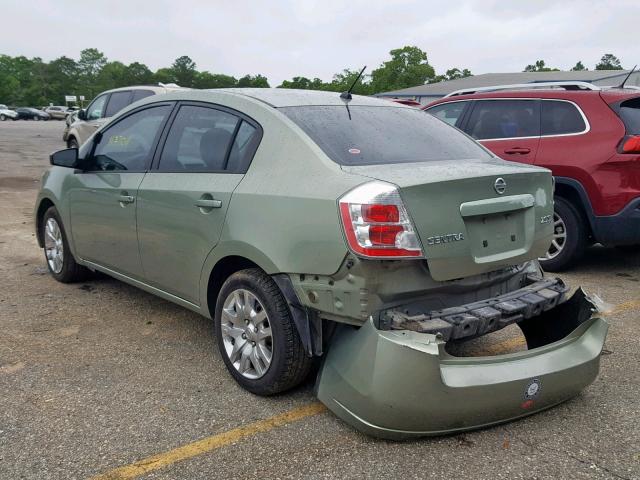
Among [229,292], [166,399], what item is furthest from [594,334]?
[166,399]

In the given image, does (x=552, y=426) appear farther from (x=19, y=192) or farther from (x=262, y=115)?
(x=19, y=192)

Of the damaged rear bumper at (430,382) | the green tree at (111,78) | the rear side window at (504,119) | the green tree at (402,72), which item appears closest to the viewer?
the damaged rear bumper at (430,382)

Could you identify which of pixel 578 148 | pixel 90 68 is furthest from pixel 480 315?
pixel 90 68

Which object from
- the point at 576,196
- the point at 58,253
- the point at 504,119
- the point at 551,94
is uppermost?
the point at 551,94

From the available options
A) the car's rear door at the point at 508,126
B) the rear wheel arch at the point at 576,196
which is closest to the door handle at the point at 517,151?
the car's rear door at the point at 508,126

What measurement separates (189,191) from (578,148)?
12.6 feet

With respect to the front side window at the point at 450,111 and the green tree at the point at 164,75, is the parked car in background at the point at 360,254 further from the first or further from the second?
the green tree at the point at 164,75

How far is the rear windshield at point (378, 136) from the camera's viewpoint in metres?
3.29

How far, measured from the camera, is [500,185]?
311cm

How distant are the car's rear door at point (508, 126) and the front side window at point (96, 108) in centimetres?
840

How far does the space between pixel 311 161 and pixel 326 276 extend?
616 millimetres

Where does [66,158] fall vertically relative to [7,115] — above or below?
above

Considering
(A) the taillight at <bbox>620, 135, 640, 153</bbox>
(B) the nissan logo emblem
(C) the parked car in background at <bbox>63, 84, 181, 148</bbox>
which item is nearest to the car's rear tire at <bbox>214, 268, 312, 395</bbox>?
(B) the nissan logo emblem

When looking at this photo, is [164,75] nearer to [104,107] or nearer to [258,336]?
[104,107]
